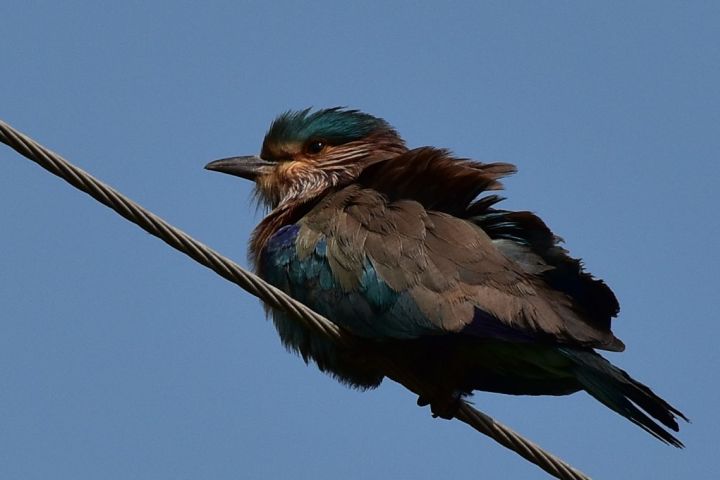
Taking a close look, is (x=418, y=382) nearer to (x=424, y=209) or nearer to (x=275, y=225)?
(x=424, y=209)

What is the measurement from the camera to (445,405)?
6.34 metres

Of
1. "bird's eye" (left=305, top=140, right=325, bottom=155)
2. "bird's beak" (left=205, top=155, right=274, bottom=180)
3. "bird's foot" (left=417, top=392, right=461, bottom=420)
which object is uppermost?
"bird's eye" (left=305, top=140, right=325, bottom=155)

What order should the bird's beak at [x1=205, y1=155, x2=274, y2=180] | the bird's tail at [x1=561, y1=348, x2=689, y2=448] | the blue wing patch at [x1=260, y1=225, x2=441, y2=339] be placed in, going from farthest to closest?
the bird's beak at [x1=205, y1=155, x2=274, y2=180] < the blue wing patch at [x1=260, y1=225, x2=441, y2=339] < the bird's tail at [x1=561, y1=348, x2=689, y2=448]

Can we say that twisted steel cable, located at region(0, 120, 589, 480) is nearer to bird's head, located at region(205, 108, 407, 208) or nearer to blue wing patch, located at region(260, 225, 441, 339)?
blue wing patch, located at region(260, 225, 441, 339)

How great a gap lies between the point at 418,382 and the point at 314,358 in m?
0.73

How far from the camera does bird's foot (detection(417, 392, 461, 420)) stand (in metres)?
6.32

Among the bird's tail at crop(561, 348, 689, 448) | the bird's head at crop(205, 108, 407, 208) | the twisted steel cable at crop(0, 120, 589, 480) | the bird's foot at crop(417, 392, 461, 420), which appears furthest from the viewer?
the bird's head at crop(205, 108, 407, 208)

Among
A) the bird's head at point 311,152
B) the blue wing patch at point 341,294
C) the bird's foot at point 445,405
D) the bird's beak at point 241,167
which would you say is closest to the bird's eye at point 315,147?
the bird's head at point 311,152

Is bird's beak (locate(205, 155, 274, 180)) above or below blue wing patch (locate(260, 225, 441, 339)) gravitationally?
above

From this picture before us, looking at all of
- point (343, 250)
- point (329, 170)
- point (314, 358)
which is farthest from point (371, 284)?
point (329, 170)

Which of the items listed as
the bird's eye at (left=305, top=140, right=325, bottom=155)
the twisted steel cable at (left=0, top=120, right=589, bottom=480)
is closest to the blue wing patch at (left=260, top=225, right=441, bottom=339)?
the twisted steel cable at (left=0, top=120, right=589, bottom=480)

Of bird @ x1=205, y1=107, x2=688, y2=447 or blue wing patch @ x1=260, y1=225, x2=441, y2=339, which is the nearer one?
bird @ x1=205, y1=107, x2=688, y2=447

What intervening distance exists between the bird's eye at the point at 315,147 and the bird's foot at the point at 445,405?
224cm

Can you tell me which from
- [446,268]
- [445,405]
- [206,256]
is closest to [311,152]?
[446,268]
